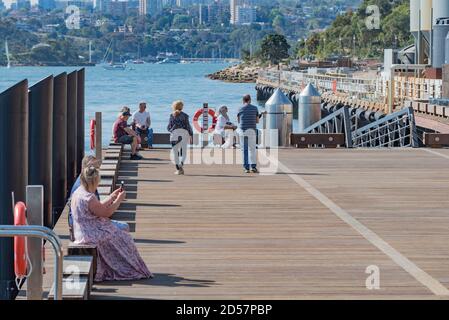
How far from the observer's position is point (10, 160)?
1320cm

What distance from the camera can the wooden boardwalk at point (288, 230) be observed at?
11336mm

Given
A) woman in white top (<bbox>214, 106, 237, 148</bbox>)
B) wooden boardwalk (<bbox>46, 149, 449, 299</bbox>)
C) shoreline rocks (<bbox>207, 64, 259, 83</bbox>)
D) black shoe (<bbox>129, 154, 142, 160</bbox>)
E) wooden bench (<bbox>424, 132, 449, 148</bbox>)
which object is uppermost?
shoreline rocks (<bbox>207, 64, 259, 83</bbox>)

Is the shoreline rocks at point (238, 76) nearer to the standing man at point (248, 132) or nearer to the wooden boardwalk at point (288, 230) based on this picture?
the standing man at point (248, 132)

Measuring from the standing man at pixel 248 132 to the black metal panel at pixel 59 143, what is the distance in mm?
3169

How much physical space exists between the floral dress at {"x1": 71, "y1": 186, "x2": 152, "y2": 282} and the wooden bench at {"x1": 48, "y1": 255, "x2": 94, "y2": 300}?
0.45 meters

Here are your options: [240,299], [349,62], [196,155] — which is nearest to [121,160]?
[196,155]

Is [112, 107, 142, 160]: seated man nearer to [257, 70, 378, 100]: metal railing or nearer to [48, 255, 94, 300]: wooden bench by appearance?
[48, 255, 94, 300]: wooden bench

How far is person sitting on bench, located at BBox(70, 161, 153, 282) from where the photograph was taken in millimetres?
11477

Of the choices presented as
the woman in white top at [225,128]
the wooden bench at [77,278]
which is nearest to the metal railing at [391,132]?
the woman in white top at [225,128]

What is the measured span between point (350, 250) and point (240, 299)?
2824 millimetres

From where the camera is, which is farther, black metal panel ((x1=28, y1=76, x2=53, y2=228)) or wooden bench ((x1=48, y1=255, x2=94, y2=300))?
black metal panel ((x1=28, y1=76, x2=53, y2=228))

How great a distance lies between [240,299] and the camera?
10680 mm

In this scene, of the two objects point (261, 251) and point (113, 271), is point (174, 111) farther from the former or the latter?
point (113, 271)

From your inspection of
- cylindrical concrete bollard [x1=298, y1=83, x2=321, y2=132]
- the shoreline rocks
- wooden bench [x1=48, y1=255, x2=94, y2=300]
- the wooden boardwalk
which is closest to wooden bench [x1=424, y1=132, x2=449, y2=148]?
the wooden boardwalk
